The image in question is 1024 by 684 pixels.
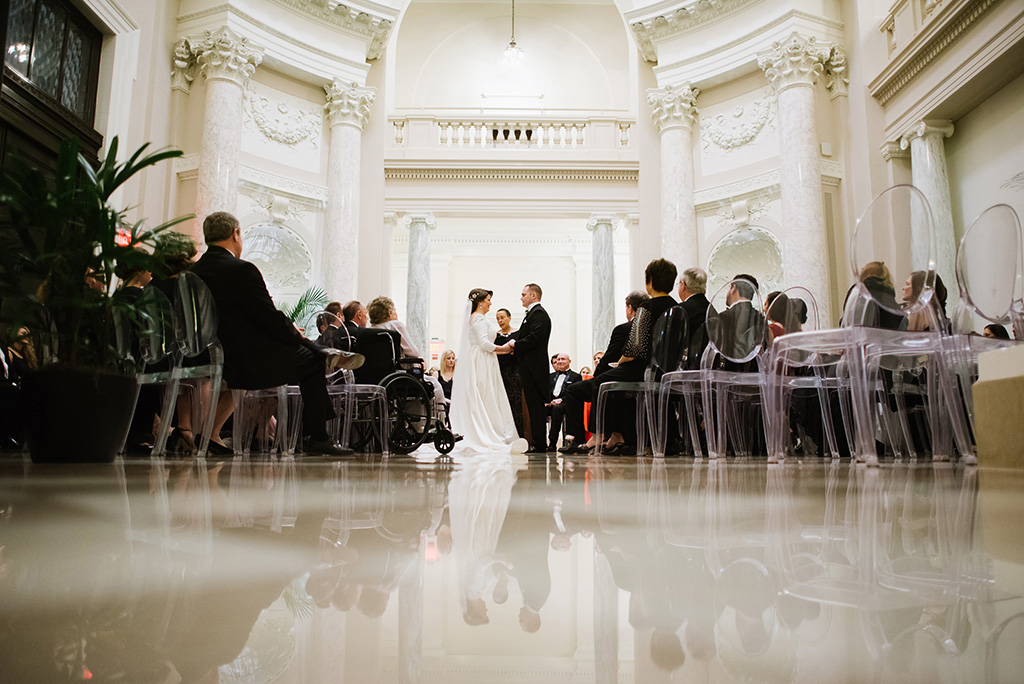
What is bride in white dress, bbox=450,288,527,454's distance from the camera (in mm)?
6773

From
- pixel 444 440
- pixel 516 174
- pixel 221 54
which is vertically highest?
pixel 221 54

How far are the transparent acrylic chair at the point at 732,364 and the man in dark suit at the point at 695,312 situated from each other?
4.5 inches

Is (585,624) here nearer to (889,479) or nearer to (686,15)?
(889,479)

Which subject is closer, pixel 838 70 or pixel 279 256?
pixel 838 70

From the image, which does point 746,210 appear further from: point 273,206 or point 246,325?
point 246,325

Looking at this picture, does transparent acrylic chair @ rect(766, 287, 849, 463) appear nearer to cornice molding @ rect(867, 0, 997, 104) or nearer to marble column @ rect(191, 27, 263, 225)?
cornice molding @ rect(867, 0, 997, 104)

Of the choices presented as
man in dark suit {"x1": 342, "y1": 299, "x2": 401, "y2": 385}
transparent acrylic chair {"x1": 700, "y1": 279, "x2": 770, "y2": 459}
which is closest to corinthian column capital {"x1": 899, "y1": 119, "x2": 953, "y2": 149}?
transparent acrylic chair {"x1": 700, "y1": 279, "x2": 770, "y2": 459}

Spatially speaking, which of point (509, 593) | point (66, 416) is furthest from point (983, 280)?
point (66, 416)

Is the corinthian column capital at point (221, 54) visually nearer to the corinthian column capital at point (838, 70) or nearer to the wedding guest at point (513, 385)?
the wedding guest at point (513, 385)

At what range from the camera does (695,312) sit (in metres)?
5.68

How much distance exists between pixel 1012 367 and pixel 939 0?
693cm

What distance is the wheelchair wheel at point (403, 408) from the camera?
218 inches

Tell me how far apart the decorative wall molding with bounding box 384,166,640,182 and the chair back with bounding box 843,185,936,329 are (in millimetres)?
8944

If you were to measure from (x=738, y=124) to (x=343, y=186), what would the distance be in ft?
19.6
